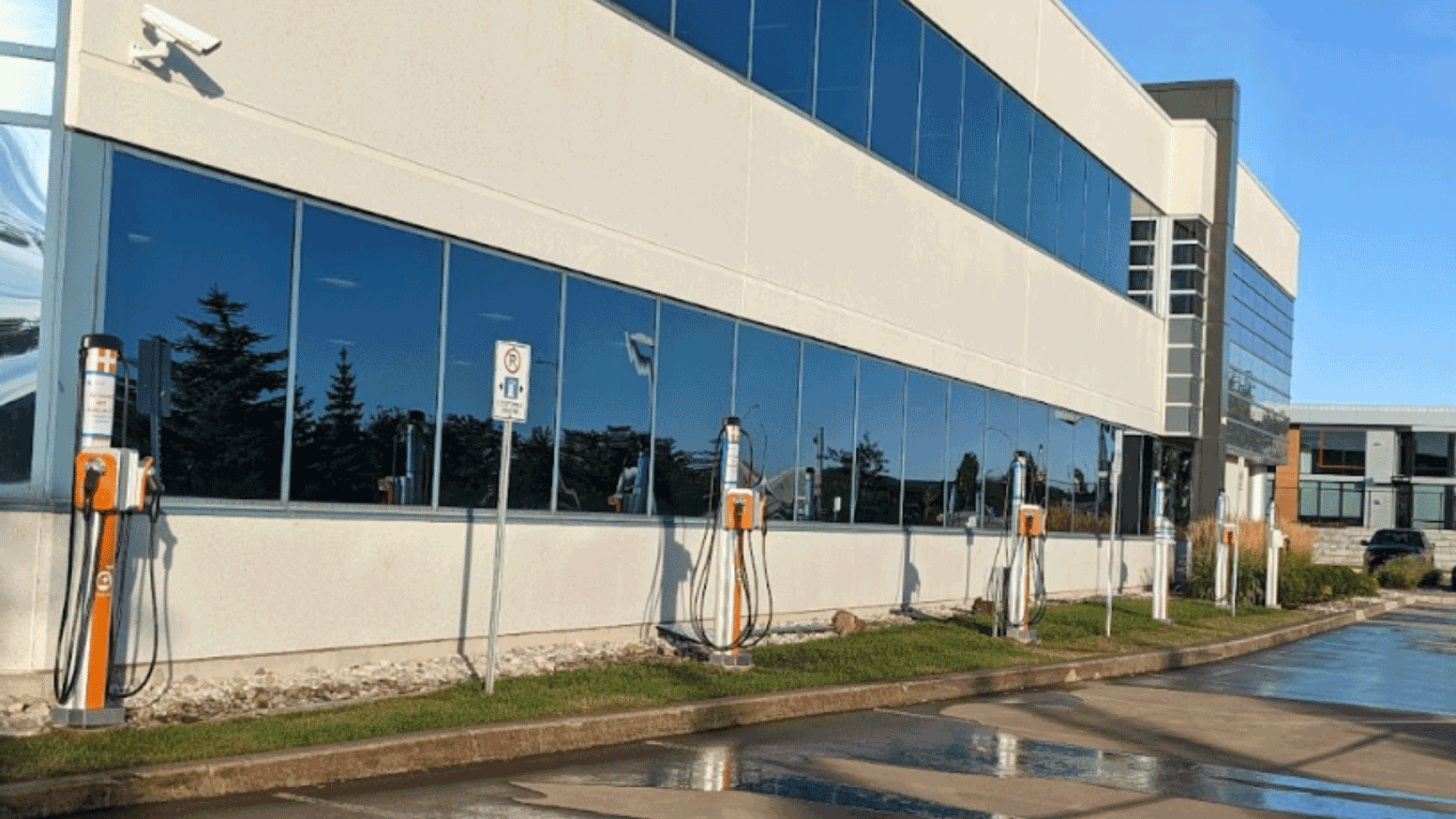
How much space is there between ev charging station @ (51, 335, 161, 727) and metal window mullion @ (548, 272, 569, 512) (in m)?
5.61

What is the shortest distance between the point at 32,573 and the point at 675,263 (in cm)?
829

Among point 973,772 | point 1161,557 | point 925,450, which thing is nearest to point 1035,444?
point 1161,557

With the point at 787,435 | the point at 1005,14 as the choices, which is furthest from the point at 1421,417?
the point at 787,435

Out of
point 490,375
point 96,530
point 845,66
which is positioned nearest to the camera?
point 96,530

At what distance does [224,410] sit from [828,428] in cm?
1024

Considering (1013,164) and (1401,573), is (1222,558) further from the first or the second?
(1401,573)

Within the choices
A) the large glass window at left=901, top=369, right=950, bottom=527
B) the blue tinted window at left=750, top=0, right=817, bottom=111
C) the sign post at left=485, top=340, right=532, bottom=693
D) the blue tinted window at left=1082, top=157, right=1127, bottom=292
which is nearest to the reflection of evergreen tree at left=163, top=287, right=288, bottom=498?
the sign post at left=485, top=340, right=532, bottom=693

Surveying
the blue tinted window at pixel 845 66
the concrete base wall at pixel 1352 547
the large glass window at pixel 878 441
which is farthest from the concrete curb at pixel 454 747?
the concrete base wall at pixel 1352 547

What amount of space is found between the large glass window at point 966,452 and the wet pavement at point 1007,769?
7.80 meters

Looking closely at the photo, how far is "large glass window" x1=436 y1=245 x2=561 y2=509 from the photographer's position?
46.4 ft

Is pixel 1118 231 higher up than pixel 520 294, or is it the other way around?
pixel 1118 231

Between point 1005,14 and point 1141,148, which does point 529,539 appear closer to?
point 1005,14

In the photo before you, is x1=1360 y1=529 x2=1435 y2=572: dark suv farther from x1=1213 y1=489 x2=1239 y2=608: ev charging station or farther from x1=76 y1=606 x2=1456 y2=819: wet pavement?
x1=76 y1=606 x2=1456 y2=819: wet pavement

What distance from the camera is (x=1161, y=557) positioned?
2611 cm
